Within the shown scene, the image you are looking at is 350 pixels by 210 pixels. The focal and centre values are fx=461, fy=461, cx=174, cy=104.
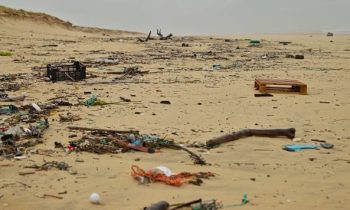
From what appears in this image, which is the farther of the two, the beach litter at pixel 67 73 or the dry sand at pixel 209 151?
the beach litter at pixel 67 73

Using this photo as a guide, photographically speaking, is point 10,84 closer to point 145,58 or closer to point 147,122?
point 147,122

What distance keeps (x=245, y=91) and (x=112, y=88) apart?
263cm

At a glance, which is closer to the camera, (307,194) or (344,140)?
(307,194)

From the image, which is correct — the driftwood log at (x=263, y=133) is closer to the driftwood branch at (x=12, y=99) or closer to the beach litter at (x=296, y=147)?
the beach litter at (x=296, y=147)

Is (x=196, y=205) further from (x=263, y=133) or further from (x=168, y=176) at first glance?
(x=263, y=133)

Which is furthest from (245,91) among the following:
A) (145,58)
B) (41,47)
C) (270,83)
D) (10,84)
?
(41,47)

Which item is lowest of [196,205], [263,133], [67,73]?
[196,205]

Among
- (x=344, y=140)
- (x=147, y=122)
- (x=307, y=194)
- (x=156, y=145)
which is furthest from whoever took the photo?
(x=147, y=122)

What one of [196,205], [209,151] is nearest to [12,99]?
[209,151]

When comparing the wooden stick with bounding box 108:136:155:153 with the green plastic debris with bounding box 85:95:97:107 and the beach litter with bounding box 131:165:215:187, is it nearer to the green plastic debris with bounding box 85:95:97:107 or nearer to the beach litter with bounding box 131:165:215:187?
the beach litter with bounding box 131:165:215:187

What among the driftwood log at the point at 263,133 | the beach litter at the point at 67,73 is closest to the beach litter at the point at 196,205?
the driftwood log at the point at 263,133

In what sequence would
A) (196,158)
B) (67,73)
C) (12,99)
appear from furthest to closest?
(67,73) → (12,99) → (196,158)

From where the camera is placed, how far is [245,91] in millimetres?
9039

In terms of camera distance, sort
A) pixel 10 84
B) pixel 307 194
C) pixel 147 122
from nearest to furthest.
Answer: pixel 307 194 < pixel 147 122 < pixel 10 84
